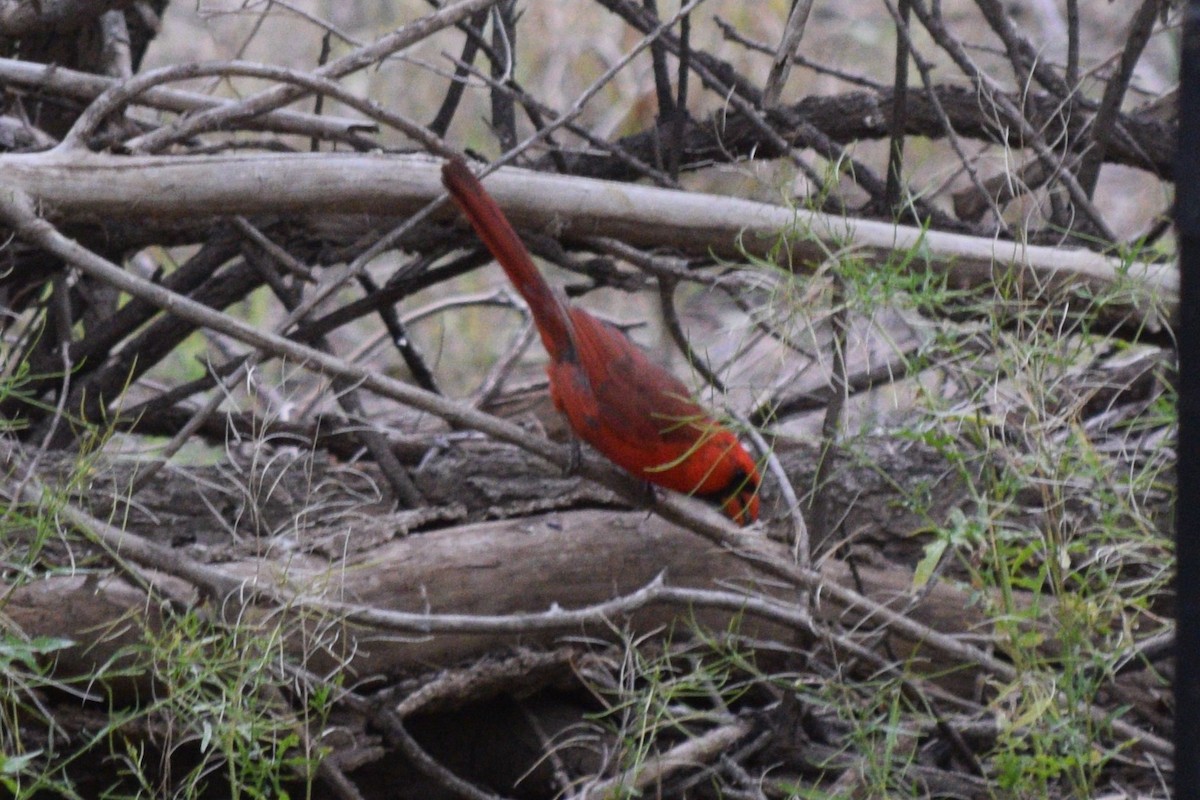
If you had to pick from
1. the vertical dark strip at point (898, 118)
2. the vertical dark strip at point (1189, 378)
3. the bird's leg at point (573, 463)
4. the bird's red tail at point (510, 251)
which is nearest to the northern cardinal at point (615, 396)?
the bird's red tail at point (510, 251)

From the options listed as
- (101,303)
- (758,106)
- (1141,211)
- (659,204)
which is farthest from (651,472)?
(1141,211)

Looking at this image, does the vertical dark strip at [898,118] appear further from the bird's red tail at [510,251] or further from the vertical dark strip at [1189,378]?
the vertical dark strip at [1189,378]

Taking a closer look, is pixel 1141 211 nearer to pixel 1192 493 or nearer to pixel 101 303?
pixel 101 303

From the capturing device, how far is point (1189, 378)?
1.00 m

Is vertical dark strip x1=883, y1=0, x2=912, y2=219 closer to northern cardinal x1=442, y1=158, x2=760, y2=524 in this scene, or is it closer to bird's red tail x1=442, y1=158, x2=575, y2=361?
northern cardinal x1=442, y1=158, x2=760, y2=524

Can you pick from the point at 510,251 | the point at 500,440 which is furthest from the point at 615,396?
the point at 500,440

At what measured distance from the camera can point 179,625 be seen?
190 cm

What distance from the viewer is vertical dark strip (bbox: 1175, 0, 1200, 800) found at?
38.7 inches

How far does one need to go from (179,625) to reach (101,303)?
1902mm

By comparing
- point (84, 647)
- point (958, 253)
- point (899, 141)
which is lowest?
point (84, 647)

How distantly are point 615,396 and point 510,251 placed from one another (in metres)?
0.44

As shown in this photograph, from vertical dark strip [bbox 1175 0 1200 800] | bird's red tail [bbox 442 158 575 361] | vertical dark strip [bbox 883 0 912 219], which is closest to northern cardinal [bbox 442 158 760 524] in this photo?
bird's red tail [bbox 442 158 575 361]

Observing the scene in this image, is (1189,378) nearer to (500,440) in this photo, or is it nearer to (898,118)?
(500,440)

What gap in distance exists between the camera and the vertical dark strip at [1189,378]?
3.22 feet
